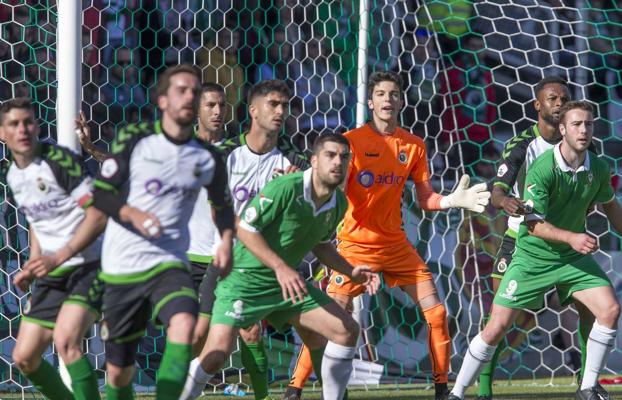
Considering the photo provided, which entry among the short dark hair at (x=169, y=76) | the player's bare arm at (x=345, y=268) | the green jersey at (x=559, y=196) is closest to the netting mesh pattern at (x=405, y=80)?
the green jersey at (x=559, y=196)

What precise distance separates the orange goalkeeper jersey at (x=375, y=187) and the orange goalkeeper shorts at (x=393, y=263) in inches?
2.0

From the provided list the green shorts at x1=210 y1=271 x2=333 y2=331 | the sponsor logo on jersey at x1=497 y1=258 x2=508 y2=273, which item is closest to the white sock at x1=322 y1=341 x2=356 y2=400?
the green shorts at x1=210 y1=271 x2=333 y2=331

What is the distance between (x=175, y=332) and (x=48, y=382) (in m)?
1.33

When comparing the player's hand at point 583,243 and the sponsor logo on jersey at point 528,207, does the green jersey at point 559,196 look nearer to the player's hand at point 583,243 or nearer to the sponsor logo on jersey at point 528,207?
the sponsor logo on jersey at point 528,207

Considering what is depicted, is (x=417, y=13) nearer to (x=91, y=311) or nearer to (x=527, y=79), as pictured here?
(x=527, y=79)

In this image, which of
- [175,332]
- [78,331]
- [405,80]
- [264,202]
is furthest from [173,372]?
[405,80]

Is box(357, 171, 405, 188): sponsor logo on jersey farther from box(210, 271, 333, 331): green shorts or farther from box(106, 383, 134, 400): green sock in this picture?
box(106, 383, 134, 400): green sock

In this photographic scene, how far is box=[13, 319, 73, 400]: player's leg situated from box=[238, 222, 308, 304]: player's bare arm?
1.18m

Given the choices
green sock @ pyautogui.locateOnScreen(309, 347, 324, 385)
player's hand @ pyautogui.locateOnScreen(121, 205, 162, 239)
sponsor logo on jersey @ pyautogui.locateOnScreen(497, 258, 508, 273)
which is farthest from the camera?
sponsor logo on jersey @ pyautogui.locateOnScreen(497, 258, 508, 273)

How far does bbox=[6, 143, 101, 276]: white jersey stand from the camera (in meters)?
6.46

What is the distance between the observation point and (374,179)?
26.9ft

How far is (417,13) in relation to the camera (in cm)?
1082

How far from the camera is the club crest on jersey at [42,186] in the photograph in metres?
6.47

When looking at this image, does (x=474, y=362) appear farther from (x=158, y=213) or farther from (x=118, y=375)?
(x=158, y=213)
